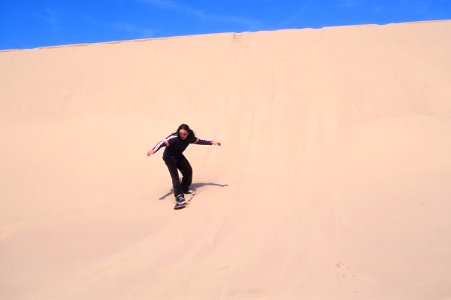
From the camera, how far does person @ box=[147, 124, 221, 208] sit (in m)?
4.98

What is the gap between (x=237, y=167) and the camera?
621cm

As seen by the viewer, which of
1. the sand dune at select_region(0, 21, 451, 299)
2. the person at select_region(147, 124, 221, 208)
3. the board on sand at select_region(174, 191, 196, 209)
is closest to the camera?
the sand dune at select_region(0, 21, 451, 299)

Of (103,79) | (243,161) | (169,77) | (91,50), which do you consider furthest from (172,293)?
(91,50)

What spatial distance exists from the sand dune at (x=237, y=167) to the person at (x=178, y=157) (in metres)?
0.22

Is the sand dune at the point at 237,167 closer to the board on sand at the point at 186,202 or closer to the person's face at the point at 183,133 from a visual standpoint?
the board on sand at the point at 186,202

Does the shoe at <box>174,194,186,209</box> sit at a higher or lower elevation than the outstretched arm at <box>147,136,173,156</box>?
lower

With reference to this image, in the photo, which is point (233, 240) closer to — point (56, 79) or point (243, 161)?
point (243, 161)

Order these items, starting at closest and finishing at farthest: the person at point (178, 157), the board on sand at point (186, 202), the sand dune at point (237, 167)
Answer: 1. the sand dune at point (237, 167)
2. the board on sand at point (186, 202)
3. the person at point (178, 157)

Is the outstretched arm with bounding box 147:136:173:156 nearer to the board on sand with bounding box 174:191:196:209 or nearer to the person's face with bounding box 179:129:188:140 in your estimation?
the person's face with bounding box 179:129:188:140

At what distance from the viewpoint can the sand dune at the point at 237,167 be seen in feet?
10.2

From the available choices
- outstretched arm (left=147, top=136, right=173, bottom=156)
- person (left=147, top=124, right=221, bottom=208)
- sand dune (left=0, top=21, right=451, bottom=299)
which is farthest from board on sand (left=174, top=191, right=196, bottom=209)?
outstretched arm (left=147, top=136, right=173, bottom=156)

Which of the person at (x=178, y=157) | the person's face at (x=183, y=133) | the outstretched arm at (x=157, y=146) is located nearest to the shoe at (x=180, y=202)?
the person at (x=178, y=157)

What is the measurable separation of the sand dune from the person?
0.22 metres

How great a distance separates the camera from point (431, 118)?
23.6 ft
